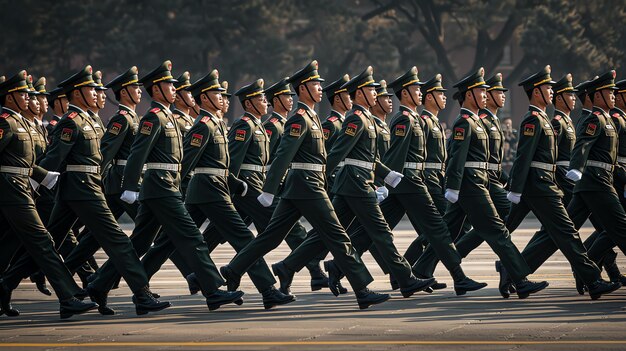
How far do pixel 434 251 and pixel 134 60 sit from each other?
26.7 metres

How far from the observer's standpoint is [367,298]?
36.9 ft

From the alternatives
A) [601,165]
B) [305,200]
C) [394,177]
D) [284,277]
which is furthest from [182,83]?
[601,165]

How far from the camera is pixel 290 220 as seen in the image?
38.2 ft

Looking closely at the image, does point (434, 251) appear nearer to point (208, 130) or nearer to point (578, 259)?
point (578, 259)

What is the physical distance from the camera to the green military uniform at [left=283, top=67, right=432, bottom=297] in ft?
38.1

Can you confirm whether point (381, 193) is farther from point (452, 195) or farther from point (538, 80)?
point (538, 80)

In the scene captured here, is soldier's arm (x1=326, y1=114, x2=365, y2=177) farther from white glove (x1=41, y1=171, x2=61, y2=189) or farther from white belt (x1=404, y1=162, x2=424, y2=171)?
white glove (x1=41, y1=171, x2=61, y2=189)

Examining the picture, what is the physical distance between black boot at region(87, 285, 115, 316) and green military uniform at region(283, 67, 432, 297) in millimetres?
1877

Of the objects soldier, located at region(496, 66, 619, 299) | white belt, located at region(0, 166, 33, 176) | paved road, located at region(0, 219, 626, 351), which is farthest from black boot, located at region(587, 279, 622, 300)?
white belt, located at region(0, 166, 33, 176)

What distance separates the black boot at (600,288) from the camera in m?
11.7

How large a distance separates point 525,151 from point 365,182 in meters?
1.57

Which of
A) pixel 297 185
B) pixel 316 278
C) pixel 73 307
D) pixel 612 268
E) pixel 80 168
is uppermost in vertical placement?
pixel 80 168

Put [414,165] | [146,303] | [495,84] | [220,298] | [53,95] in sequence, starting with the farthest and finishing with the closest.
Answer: [53,95]
[495,84]
[414,165]
[220,298]
[146,303]

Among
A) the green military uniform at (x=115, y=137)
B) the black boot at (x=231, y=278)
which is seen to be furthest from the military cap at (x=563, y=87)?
the green military uniform at (x=115, y=137)
